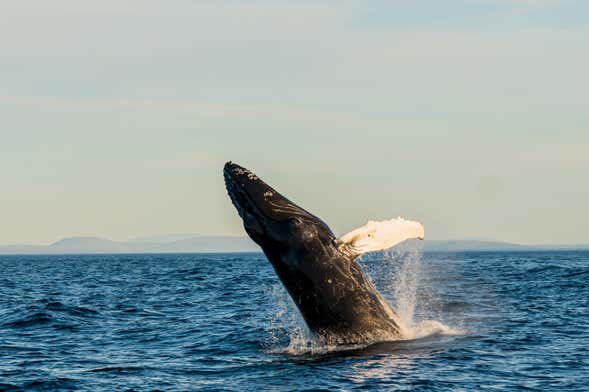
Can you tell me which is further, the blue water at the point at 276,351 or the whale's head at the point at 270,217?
the whale's head at the point at 270,217

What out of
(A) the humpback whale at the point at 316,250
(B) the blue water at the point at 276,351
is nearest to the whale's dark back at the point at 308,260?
(A) the humpback whale at the point at 316,250

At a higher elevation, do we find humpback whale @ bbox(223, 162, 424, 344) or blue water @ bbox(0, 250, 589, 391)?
humpback whale @ bbox(223, 162, 424, 344)

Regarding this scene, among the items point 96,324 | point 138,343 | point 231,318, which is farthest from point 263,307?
point 138,343

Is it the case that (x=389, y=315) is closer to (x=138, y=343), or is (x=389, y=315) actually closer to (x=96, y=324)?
(x=138, y=343)

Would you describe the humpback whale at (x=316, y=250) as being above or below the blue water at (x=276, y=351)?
above

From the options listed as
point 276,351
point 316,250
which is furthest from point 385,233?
point 276,351

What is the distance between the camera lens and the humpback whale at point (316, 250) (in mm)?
14666

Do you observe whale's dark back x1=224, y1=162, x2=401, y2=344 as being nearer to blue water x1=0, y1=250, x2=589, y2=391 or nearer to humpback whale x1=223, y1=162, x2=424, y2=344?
humpback whale x1=223, y1=162, x2=424, y2=344

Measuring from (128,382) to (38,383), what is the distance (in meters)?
1.51

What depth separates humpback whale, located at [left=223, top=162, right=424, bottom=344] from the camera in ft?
48.1

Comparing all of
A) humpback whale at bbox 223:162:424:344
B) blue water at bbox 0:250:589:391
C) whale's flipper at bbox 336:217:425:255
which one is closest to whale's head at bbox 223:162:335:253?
humpback whale at bbox 223:162:424:344

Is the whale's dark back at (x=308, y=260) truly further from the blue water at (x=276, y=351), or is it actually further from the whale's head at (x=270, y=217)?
the blue water at (x=276, y=351)

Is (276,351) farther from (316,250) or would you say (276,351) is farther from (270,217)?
(270,217)

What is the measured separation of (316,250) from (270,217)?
927 mm
